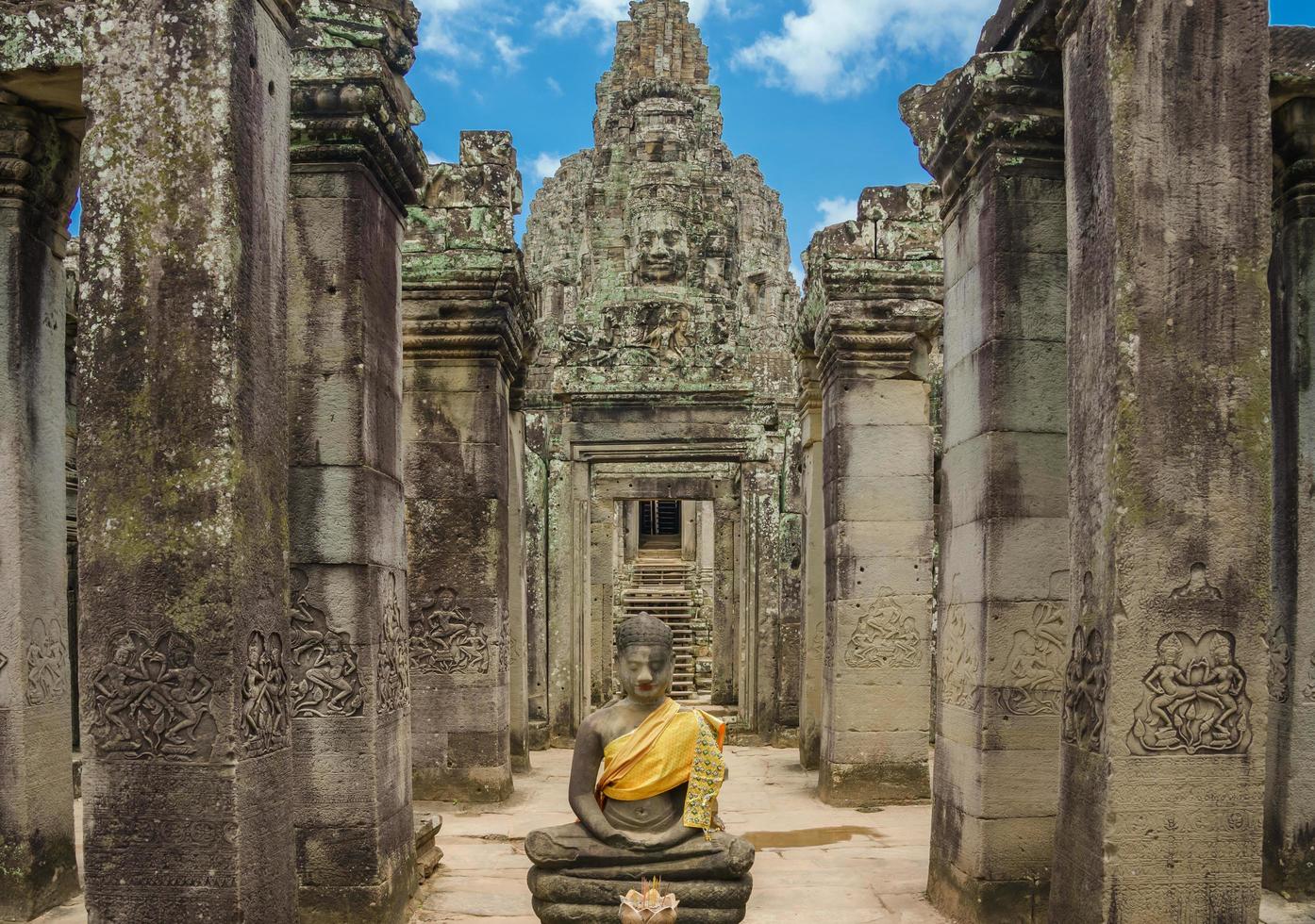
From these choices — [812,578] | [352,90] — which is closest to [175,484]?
[352,90]

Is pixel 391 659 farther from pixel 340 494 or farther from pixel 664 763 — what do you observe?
pixel 664 763

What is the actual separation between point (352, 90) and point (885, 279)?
553cm

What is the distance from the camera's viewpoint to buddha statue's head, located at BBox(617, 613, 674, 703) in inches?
225

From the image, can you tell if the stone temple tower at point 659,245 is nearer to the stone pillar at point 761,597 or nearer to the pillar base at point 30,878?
the stone pillar at point 761,597

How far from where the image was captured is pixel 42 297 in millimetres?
6805

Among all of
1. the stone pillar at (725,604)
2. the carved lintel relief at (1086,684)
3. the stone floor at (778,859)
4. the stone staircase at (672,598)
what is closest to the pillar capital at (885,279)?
the stone floor at (778,859)

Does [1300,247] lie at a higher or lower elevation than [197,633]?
higher

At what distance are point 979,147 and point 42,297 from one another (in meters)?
5.12

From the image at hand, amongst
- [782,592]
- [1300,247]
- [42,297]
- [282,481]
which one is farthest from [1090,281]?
[782,592]

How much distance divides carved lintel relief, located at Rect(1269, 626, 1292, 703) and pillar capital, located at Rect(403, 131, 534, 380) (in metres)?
6.17

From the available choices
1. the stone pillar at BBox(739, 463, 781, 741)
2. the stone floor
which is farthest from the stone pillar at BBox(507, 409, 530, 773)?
the stone pillar at BBox(739, 463, 781, 741)

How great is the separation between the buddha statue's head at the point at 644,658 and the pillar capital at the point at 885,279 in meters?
5.30

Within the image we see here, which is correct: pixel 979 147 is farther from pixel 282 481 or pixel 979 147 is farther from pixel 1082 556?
pixel 282 481

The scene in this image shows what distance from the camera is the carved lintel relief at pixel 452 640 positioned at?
33.6 ft
